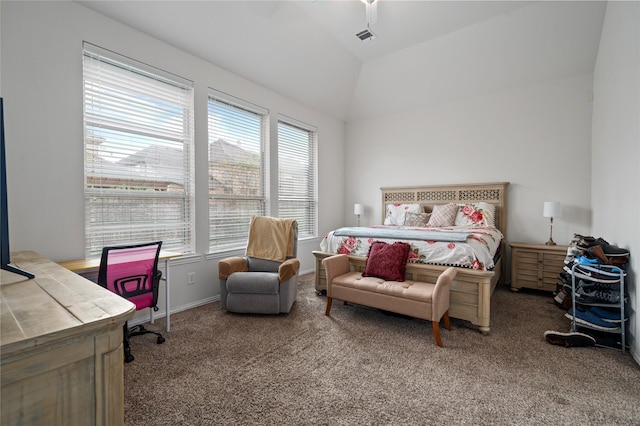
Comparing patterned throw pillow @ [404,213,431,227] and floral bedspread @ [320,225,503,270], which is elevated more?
patterned throw pillow @ [404,213,431,227]

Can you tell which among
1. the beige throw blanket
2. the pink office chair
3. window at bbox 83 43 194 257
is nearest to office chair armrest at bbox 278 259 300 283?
the beige throw blanket

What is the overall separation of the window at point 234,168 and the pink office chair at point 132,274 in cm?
125

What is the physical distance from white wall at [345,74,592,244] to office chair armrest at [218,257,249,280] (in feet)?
10.3

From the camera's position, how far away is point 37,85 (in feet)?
7.61

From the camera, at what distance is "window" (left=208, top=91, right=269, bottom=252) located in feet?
12.0

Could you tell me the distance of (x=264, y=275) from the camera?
304 centimetres

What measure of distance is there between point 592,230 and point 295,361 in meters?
4.21

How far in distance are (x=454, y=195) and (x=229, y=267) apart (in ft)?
12.3

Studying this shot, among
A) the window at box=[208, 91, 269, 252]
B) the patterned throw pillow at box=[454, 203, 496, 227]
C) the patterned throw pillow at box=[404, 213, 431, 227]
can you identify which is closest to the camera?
the window at box=[208, 91, 269, 252]

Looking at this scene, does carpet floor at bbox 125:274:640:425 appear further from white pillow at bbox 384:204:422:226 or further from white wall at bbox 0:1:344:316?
white pillow at bbox 384:204:422:226

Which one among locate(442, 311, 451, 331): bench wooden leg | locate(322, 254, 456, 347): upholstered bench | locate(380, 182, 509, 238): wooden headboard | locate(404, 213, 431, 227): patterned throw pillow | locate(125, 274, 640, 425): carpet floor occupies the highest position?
locate(380, 182, 509, 238): wooden headboard

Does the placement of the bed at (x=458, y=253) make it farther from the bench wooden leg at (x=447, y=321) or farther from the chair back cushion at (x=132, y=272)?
the chair back cushion at (x=132, y=272)

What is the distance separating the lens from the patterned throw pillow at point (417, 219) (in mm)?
4531

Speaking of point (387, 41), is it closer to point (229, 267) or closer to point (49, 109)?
point (229, 267)
